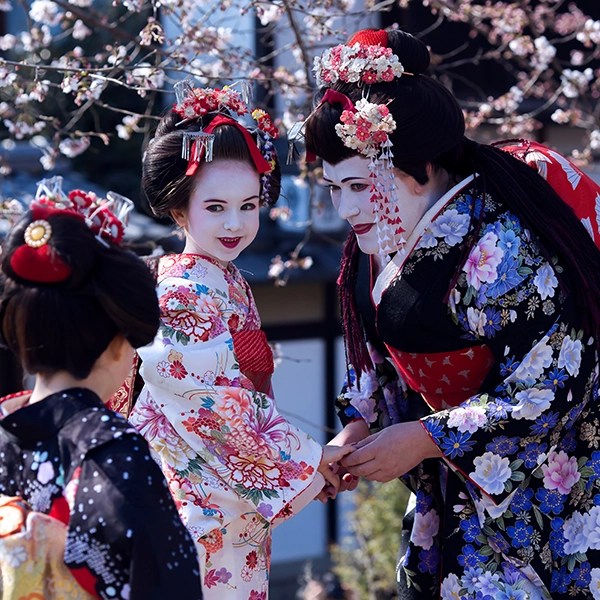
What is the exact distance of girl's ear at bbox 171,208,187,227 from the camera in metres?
2.84

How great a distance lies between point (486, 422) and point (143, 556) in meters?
1.22

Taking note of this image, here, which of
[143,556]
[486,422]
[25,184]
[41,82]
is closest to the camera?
[143,556]

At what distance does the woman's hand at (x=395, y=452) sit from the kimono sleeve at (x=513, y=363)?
0.04m

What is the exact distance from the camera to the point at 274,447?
2695 mm

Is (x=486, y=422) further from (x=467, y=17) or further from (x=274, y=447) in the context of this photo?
(x=467, y=17)

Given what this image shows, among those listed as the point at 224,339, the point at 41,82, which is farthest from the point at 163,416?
the point at 41,82

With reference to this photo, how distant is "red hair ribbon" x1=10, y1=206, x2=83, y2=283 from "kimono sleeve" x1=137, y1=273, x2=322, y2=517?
86cm

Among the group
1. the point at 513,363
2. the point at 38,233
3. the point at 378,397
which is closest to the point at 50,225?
the point at 38,233

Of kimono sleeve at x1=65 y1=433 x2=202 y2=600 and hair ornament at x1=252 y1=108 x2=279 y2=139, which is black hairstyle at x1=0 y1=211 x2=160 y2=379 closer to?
kimono sleeve at x1=65 y1=433 x2=202 y2=600

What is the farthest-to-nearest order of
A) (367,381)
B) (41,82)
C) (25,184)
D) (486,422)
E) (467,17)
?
(25,184)
(467,17)
(41,82)
(367,381)
(486,422)

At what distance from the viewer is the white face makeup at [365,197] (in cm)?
276

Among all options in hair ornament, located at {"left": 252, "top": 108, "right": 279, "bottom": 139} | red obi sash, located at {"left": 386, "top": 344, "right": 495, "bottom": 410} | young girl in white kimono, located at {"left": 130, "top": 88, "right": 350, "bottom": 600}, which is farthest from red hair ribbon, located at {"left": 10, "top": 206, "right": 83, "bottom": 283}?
red obi sash, located at {"left": 386, "top": 344, "right": 495, "bottom": 410}

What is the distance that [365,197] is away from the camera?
2766 mm

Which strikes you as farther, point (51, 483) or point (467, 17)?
point (467, 17)
